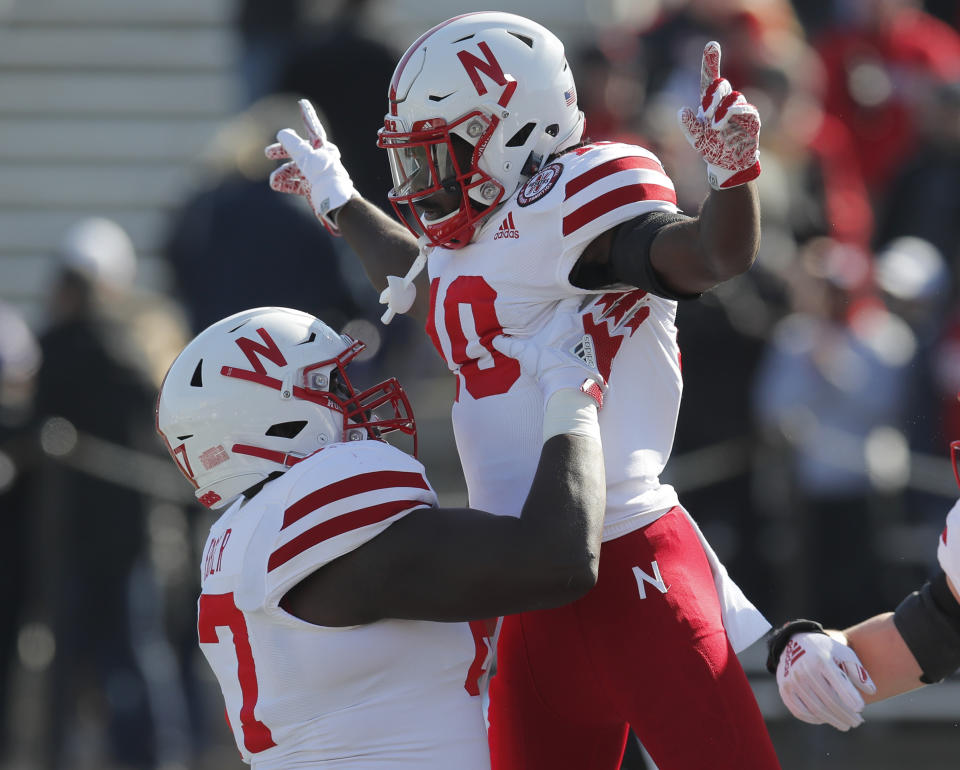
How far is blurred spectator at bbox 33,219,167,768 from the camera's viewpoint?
6285 mm

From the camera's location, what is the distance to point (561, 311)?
10.3ft

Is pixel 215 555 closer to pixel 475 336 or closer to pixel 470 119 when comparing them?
pixel 475 336

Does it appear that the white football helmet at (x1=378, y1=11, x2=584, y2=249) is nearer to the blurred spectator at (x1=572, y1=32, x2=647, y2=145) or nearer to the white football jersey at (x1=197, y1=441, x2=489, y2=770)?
the white football jersey at (x1=197, y1=441, x2=489, y2=770)

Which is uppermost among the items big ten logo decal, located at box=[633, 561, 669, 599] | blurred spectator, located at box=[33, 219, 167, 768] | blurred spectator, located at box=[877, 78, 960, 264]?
big ten logo decal, located at box=[633, 561, 669, 599]

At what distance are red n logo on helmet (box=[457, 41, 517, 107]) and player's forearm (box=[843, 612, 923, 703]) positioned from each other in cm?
129

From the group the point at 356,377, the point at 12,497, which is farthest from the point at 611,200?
the point at 12,497

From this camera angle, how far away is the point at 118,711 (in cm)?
637

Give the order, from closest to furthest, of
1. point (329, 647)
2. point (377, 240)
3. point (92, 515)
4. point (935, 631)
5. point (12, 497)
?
point (329, 647) → point (935, 631) → point (377, 240) → point (92, 515) → point (12, 497)

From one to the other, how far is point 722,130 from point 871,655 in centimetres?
115

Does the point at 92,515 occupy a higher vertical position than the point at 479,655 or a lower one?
lower

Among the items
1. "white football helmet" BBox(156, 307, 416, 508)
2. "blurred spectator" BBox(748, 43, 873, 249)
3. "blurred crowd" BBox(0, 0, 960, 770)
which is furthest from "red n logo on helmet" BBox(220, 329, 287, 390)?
"blurred spectator" BBox(748, 43, 873, 249)

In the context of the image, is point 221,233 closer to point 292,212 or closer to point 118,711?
point 292,212

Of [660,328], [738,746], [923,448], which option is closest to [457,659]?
[738,746]

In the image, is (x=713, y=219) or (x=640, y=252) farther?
(x=640, y=252)
